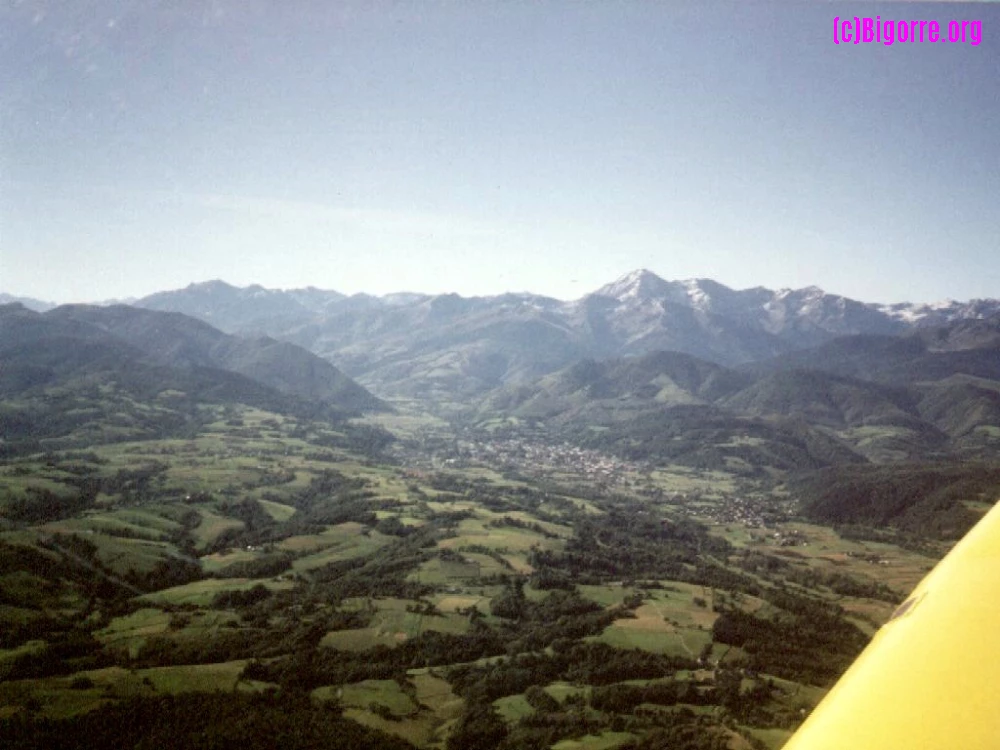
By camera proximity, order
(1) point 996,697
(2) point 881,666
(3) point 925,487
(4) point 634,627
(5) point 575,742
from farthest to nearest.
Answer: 1. (3) point 925,487
2. (4) point 634,627
3. (5) point 575,742
4. (2) point 881,666
5. (1) point 996,697

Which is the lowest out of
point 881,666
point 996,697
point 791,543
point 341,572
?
point 791,543

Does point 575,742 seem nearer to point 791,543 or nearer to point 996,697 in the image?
point 996,697

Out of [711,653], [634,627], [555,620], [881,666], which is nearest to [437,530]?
[555,620]

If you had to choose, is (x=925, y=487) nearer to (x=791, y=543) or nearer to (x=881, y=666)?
(x=791, y=543)

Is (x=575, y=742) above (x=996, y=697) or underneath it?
underneath

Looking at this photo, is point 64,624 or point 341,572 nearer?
point 64,624

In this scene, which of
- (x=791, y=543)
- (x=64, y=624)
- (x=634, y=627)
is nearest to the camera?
(x=64, y=624)

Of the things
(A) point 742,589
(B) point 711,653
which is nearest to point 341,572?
(B) point 711,653
